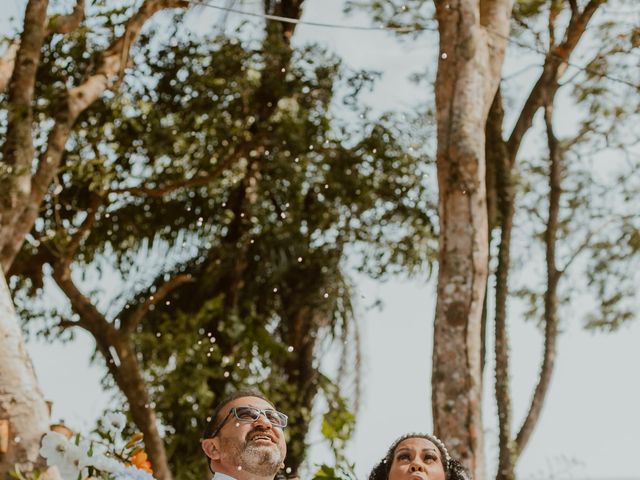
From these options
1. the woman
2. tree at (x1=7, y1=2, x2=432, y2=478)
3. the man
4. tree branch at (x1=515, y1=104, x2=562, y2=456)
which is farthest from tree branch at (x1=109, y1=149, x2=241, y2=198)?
the man

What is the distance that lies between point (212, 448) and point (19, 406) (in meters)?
1.29

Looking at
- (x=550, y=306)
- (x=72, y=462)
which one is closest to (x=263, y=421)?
(x=72, y=462)

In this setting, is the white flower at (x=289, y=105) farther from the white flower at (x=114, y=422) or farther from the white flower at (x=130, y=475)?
the white flower at (x=130, y=475)

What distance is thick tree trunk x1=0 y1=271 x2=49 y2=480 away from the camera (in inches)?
98.0

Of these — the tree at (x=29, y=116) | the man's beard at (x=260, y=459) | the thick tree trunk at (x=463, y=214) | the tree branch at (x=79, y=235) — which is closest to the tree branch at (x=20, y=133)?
the tree at (x=29, y=116)

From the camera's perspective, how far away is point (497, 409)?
8.68m

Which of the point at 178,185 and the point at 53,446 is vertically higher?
the point at 178,185

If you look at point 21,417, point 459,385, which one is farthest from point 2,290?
point 459,385

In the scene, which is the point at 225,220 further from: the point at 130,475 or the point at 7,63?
the point at 130,475

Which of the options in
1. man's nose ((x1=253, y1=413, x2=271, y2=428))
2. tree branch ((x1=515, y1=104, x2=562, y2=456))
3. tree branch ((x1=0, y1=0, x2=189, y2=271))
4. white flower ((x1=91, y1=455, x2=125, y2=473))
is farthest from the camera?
tree branch ((x1=515, y1=104, x2=562, y2=456))

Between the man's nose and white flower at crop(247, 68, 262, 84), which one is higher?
white flower at crop(247, 68, 262, 84)

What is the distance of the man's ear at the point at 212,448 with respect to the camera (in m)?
3.69

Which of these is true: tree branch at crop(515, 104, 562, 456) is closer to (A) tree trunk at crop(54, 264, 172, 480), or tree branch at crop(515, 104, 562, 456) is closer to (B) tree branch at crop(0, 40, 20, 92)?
(A) tree trunk at crop(54, 264, 172, 480)

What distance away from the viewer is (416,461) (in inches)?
156
